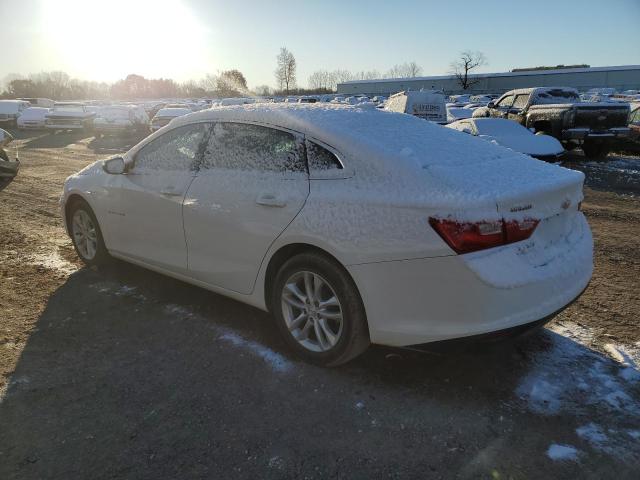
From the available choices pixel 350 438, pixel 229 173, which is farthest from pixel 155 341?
pixel 350 438

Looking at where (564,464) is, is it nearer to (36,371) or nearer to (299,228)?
(299,228)

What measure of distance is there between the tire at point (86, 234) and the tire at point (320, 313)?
2272 mm

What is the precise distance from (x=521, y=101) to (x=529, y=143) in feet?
18.1

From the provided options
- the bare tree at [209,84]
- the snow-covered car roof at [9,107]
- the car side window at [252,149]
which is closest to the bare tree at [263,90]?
the bare tree at [209,84]

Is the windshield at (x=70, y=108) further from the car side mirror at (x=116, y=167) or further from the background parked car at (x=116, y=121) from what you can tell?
the car side mirror at (x=116, y=167)

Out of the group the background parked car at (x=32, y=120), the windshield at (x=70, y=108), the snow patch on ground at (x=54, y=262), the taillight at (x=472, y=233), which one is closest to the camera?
the taillight at (x=472, y=233)

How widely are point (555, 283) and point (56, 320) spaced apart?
11.6 ft

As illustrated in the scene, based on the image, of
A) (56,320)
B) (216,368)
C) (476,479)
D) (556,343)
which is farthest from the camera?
(56,320)

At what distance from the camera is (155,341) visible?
3.64m

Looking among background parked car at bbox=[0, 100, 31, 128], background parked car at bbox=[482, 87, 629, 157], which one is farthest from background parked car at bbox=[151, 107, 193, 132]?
background parked car at bbox=[482, 87, 629, 157]

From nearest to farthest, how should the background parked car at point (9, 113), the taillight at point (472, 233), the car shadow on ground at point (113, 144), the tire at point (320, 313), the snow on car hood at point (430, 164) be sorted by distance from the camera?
the taillight at point (472, 233), the snow on car hood at point (430, 164), the tire at point (320, 313), the car shadow on ground at point (113, 144), the background parked car at point (9, 113)

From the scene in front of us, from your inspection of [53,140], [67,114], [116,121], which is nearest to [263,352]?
[116,121]

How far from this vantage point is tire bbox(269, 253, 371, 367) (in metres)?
2.96

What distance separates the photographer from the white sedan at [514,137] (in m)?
11.2
